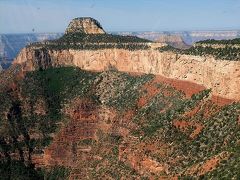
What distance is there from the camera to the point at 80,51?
133 meters

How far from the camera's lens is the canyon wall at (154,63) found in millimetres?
85056

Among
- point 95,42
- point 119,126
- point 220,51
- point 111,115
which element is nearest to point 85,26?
point 95,42

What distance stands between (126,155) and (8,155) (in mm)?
31597

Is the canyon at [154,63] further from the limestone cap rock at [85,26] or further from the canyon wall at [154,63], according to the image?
the limestone cap rock at [85,26]

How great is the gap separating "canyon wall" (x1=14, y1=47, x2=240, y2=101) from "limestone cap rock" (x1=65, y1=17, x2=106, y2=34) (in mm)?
15419

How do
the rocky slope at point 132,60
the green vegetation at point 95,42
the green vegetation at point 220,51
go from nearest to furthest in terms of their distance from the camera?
1. the green vegetation at point 220,51
2. the rocky slope at point 132,60
3. the green vegetation at point 95,42

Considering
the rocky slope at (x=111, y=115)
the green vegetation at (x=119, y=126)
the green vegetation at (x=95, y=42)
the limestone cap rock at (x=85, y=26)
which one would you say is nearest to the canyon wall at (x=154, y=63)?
the rocky slope at (x=111, y=115)

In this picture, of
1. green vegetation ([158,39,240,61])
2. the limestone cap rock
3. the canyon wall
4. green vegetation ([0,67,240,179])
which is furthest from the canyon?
the limestone cap rock

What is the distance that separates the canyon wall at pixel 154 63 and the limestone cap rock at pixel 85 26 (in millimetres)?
15419

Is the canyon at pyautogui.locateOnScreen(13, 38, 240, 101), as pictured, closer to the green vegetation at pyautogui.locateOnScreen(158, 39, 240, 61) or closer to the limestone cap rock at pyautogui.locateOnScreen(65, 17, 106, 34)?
the green vegetation at pyautogui.locateOnScreen(158, 39, 240, 61)

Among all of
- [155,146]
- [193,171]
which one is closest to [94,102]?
[155,146]

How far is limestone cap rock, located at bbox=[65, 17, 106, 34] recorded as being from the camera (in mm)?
148375

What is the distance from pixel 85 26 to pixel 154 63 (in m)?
41.5

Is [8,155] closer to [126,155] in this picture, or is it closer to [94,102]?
[94,102]
